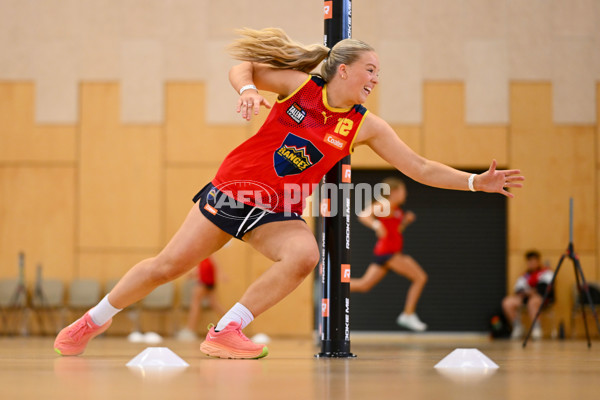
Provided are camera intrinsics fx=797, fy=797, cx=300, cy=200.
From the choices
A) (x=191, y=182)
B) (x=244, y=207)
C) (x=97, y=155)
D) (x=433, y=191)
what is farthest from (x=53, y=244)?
(x=244, y=207)

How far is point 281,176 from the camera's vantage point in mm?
3816

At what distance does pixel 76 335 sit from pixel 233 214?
108 centimetres

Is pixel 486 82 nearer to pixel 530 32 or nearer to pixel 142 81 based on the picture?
pixel 530 32

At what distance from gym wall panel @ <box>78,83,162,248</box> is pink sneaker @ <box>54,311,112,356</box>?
7.38 meters

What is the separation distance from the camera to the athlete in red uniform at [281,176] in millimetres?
3723

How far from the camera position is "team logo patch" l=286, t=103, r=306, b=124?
387 centimetres

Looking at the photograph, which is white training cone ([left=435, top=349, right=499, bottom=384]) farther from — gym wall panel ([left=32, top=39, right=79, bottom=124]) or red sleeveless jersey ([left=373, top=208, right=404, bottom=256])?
gym wall panel ([left=32, top=39, right=79, bottom=124])

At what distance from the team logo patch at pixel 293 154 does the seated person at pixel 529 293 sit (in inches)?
306

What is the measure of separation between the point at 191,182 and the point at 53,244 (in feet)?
7.23

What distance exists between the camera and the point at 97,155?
457 inches

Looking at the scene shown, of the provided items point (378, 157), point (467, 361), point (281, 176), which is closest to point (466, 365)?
point (467, 361)

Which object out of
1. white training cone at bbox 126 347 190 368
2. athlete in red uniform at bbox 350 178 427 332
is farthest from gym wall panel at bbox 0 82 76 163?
white training cone at bbox 126 347 190 368

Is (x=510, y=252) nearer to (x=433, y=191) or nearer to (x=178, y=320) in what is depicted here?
(x=433, y=191)

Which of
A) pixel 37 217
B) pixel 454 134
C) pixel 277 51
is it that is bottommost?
pixel 37 217
